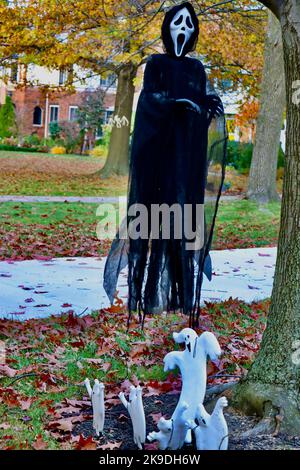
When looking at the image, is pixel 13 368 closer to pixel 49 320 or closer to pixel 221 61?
pixel 49 320

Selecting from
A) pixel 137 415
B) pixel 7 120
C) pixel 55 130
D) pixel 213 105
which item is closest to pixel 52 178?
pixel 7 120

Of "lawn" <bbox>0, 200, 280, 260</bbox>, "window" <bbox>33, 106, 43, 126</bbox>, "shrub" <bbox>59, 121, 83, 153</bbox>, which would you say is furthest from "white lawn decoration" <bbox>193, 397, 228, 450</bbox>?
A: "window" <bbox>33, 106, 43, 126</bbox>

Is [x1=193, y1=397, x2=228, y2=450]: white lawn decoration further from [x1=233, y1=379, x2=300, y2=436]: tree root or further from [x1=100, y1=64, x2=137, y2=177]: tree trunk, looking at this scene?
[x1=100, y1=64, x2=137, y2=177]: tree trunk

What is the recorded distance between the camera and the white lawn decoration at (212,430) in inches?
143

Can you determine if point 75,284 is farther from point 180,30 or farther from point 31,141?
point 31,141

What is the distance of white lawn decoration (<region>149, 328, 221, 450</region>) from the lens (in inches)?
149

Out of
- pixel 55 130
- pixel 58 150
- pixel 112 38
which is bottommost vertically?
pixel 58 150

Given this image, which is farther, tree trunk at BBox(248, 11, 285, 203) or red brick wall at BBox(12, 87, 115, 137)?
red brick wall at BBox(12, 87, 115, 137)

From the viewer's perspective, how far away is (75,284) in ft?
26.8

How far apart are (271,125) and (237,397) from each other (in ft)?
45.3

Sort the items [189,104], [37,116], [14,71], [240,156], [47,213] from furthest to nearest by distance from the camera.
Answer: [37,116] → [240,156] → [14,71] → [47,213] → [189,104]

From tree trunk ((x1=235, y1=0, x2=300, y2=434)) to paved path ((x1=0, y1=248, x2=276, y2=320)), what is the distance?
280 cm

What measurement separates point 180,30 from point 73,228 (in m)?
7.31

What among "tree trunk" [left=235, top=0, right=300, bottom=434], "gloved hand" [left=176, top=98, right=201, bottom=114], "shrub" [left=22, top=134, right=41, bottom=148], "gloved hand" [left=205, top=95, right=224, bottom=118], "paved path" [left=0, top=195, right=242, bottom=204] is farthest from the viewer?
"shrub" [left=22, top=134, right=41, bottom=148]
